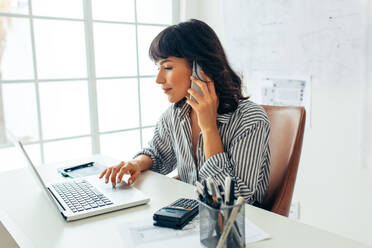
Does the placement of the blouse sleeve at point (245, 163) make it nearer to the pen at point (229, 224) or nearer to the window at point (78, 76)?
the pen at point (229, 224)

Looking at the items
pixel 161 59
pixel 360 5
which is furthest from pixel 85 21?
pixel 360 5

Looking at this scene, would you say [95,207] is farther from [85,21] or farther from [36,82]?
[85,21]

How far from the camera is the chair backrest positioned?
4.19ft

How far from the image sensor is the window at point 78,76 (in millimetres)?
2107

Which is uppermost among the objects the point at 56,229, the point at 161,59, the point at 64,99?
the point at 161,59

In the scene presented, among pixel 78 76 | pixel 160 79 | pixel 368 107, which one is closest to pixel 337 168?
pixel 368 107

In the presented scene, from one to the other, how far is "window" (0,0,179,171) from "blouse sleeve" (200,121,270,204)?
4.62 ft

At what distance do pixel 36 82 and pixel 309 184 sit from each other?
1.77 meters

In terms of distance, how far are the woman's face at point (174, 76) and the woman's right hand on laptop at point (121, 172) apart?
0.32 m

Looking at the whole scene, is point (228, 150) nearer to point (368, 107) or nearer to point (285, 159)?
point (285, 159)

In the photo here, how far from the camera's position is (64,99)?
7.67ft

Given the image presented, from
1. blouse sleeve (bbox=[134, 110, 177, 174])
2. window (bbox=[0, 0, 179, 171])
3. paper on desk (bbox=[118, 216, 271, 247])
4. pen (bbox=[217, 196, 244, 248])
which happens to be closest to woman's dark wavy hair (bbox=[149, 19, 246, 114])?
blouse sleeve (bbox=[134, 110, 177, 174])

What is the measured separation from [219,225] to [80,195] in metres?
0.57

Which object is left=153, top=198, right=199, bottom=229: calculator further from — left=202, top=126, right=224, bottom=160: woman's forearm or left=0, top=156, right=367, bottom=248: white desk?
left=202, top=126, right=224, bottom=160: woman's forearm
